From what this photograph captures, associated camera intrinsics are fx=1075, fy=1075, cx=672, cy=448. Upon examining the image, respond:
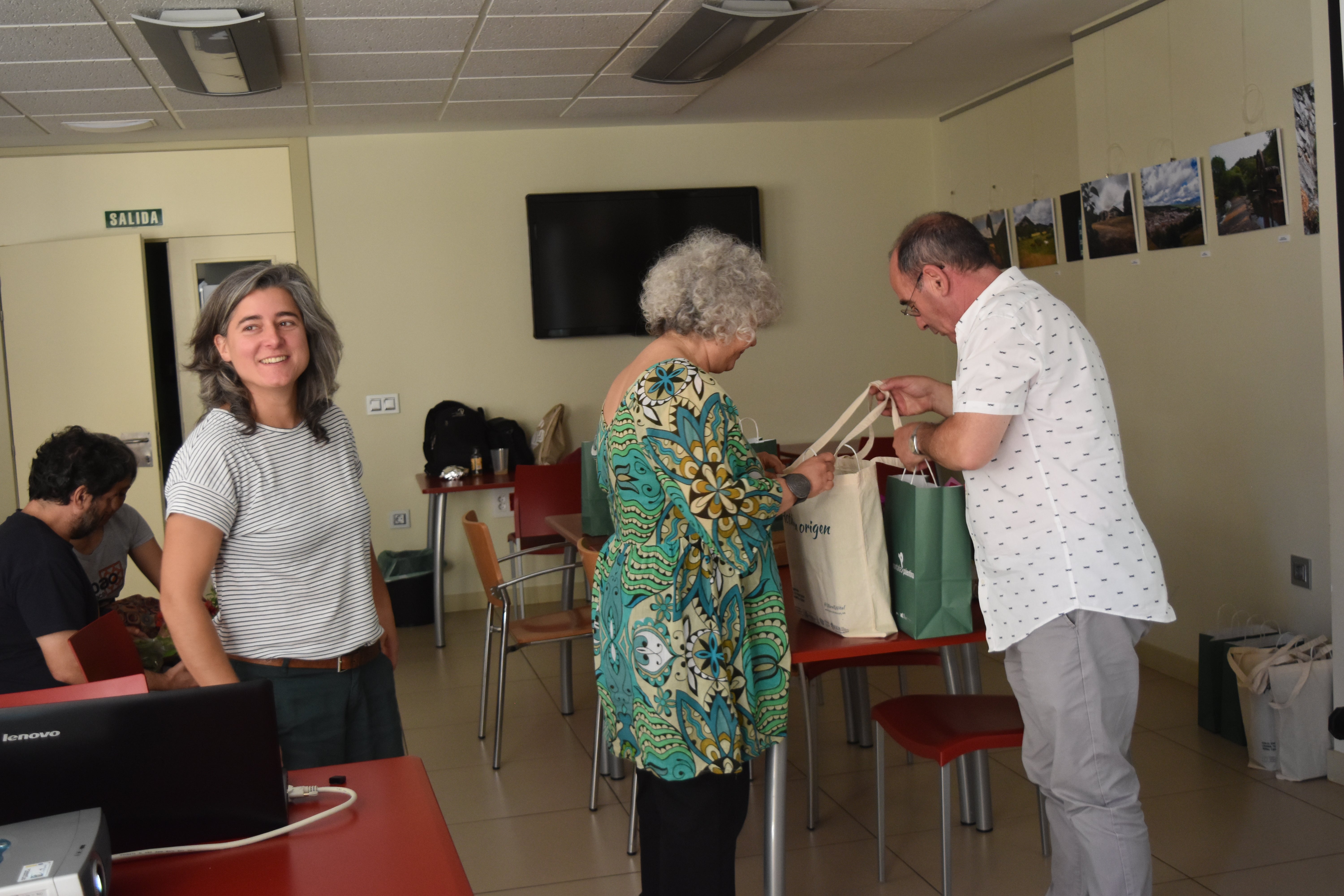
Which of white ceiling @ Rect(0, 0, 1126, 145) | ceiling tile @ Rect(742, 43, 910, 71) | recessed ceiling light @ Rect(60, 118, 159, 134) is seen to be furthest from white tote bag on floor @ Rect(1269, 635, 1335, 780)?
recessed ceiling light @ Rect(60, 118, 159, 134)

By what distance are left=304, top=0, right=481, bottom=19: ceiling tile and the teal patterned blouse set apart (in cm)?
238

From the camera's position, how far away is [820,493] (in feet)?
7.41

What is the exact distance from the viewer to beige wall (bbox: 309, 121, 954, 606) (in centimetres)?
627

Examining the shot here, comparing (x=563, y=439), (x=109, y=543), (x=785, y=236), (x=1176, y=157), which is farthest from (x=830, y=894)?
(x=785, y=236)

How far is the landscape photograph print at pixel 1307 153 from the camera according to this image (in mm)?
3520

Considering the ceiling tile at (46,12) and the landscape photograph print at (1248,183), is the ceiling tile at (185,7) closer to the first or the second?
the ceiling tile at (46,12)

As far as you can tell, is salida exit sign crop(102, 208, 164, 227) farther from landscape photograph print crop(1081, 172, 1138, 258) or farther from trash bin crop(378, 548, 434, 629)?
landscape photograph print crop(1081, 172, 1138, 258)

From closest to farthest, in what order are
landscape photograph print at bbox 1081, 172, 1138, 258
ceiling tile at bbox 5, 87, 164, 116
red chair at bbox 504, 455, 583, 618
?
1. landscape photograph print at bbox 1081, 172, 1138, 258
2. ceiling tile at bbox 5, 87, 164, 116
3. red chair at bbox 504, 455, 583, 618

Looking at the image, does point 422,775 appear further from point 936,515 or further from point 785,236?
point 785,236

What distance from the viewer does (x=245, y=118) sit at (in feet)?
18.2

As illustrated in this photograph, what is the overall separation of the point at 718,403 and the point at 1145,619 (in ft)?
→ 3.05

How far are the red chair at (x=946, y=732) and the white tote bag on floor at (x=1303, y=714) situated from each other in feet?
3.27

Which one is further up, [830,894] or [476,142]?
[476,142]

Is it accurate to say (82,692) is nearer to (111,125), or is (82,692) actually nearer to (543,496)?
(543,496)
